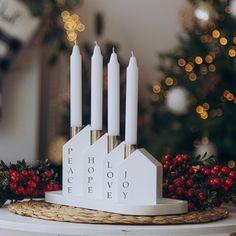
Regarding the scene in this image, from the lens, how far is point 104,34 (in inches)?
164

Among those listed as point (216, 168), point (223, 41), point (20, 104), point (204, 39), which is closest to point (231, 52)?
point (223, 41)

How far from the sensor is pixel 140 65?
423 centimetres

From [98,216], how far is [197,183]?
27 centimetres

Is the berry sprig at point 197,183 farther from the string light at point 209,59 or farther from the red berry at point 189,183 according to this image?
the string light at point 209,59

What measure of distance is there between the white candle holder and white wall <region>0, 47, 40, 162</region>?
7.96ft

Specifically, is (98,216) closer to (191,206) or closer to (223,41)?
(191,206)

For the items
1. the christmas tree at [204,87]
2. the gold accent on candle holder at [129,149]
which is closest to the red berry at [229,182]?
the gold accent on candle holder at [129,149]

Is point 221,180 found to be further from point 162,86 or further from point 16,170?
point 162,86

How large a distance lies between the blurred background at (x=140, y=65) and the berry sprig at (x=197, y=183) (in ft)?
5.06

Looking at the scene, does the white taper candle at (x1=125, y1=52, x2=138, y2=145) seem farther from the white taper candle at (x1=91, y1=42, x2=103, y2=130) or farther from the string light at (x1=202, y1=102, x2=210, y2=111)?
the string light at (x1=202, y1=102, x2=210, y2=111)

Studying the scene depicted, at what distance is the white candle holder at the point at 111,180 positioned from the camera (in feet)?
4.51

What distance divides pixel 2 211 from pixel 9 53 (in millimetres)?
2328

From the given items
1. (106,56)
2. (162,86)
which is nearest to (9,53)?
(106,56)

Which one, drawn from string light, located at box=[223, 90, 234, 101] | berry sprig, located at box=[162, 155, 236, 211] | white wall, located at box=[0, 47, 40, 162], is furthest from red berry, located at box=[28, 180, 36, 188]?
white wall, located at box=[0, 47, 40, 162]
